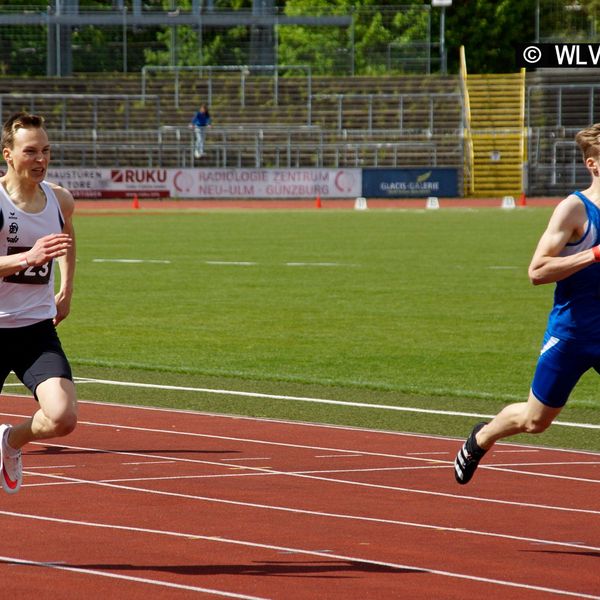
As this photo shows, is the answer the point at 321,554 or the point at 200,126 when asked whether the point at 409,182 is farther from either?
the point at 321,554

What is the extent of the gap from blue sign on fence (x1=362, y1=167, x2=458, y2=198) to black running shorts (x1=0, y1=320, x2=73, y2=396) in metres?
45.9

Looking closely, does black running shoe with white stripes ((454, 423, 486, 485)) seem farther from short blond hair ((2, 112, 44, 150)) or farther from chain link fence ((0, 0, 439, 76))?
chain link fence ((0, 0, 439, 76))

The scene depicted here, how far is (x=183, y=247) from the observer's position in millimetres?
31766

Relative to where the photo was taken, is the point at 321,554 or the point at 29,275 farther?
the point at 29,275

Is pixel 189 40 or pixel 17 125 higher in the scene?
pixel 189 40

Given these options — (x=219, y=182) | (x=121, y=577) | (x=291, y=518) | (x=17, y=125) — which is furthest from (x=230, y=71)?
(x=121, y=577)

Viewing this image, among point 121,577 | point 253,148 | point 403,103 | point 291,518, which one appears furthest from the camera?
point 403,103

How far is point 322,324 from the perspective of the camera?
18797 mm

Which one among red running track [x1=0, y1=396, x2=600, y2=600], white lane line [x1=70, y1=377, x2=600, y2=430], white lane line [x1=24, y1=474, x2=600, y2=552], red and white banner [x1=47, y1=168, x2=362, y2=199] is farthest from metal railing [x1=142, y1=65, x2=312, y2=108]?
white lane line [x1=24, y1=474, x2=600, y2=552]

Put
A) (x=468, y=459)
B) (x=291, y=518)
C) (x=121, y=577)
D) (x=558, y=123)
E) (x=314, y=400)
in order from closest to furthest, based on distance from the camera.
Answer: (x=121, y=577)
(x=291, y=518)
(x=468, y=459)
(x=314, y=400)
(x=558, y=123)

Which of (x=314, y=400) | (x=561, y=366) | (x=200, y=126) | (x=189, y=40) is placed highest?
(x=189, y=40)

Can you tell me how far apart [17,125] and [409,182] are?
153ft

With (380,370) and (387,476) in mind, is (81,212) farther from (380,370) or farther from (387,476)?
(387,476)

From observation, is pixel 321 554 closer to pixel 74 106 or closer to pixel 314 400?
pixel 314 400
